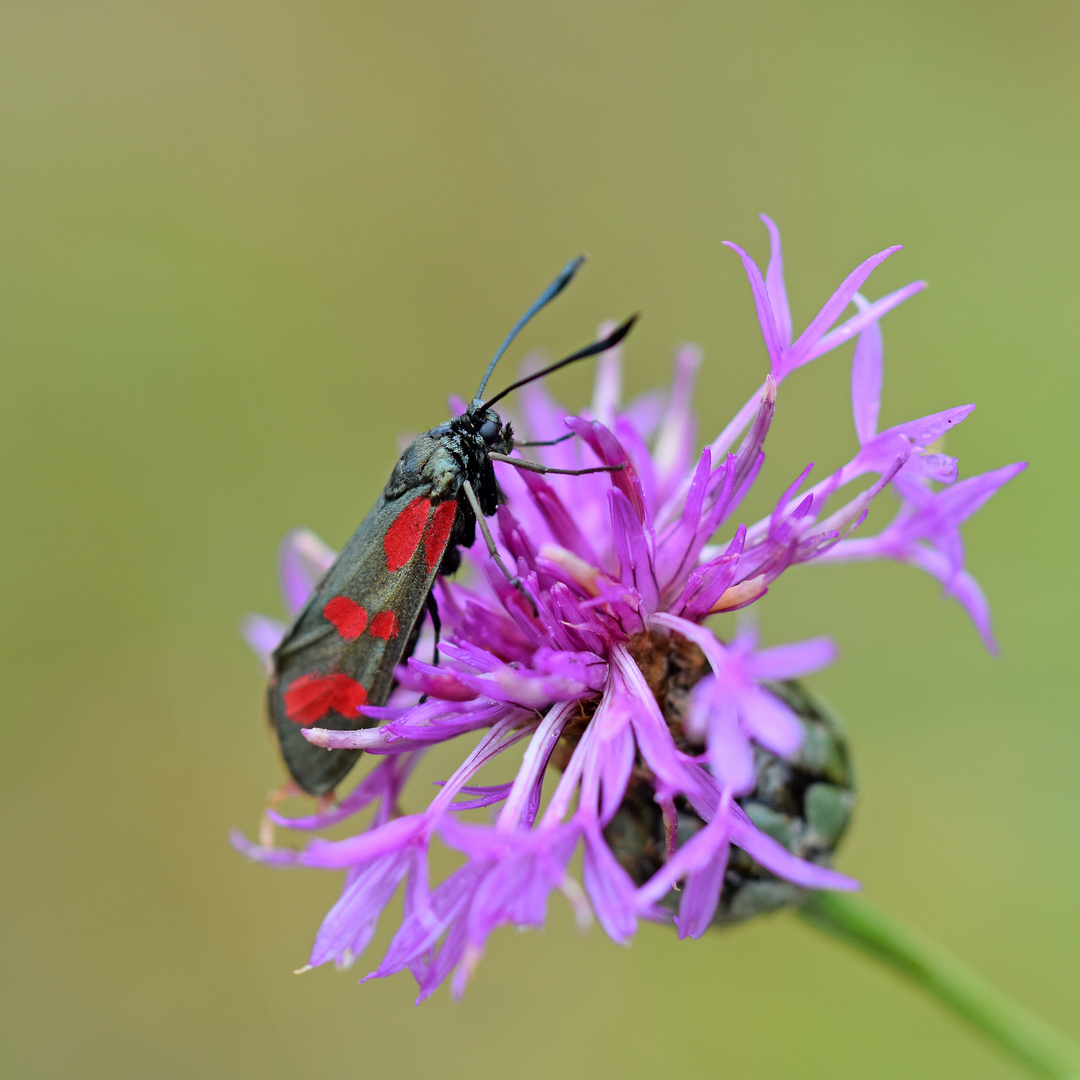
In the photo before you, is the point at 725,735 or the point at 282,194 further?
the point at 282,194

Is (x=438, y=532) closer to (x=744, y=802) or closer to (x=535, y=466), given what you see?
(x=535, y=466)

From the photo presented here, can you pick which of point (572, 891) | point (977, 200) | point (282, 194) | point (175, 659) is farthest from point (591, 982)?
point (282, 194)

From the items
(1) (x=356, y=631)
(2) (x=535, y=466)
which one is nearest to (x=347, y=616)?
(1) (x=356, y=631)

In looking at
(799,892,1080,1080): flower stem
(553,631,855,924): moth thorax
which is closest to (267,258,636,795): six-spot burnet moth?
(553,631,855,924): moth thorax

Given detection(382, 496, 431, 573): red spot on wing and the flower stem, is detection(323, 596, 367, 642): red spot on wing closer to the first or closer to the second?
detection(382, 496, 431, 573): red spot on wing

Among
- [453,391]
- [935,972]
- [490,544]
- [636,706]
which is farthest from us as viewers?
[453,391]

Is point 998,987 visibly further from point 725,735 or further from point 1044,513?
point 725,735
